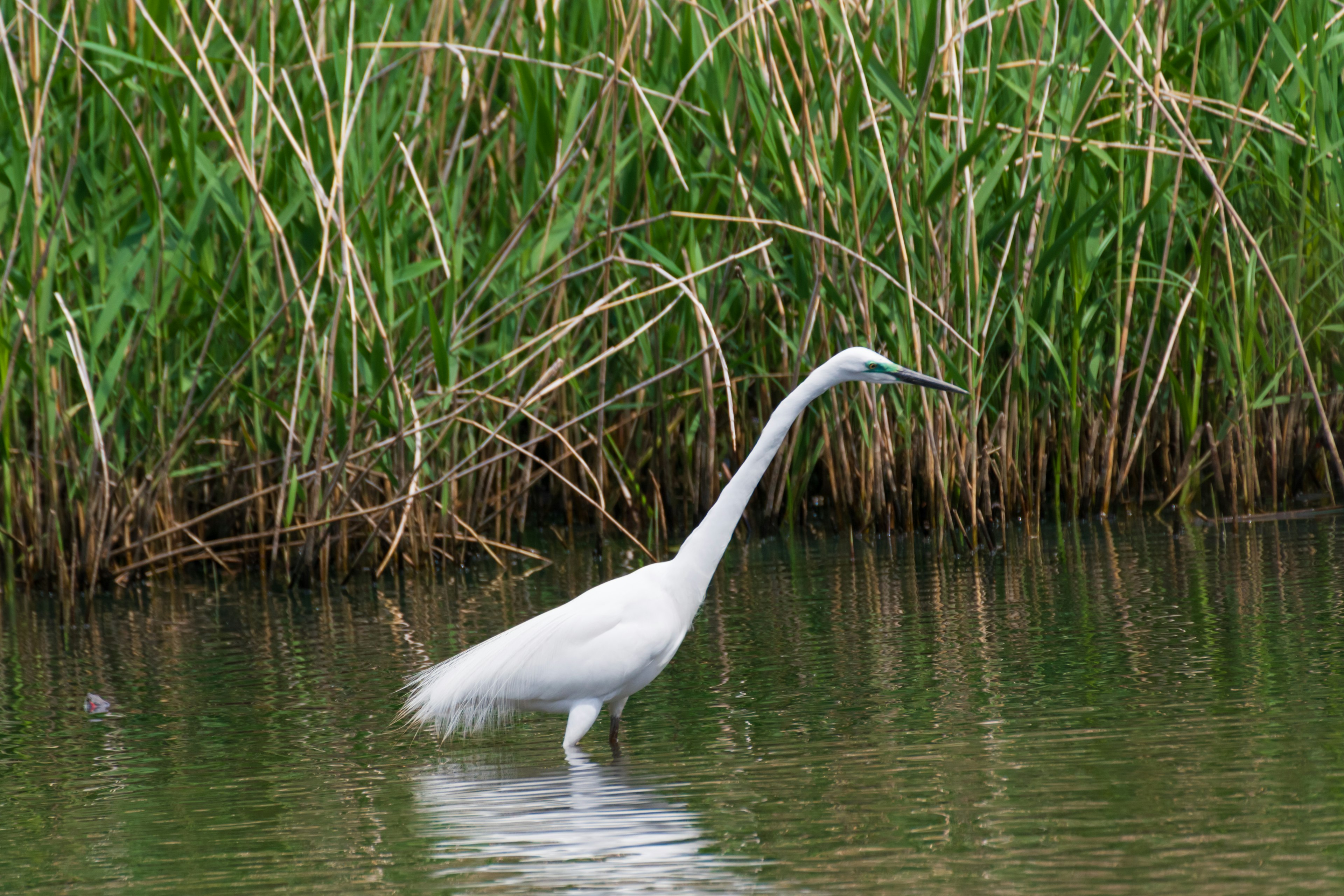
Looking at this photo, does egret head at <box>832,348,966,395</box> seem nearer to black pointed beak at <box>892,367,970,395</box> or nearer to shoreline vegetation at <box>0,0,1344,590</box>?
black pointed beak at <box>892,367,970,395</box>

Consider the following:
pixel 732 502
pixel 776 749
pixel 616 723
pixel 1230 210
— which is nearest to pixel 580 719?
pixel 616 723

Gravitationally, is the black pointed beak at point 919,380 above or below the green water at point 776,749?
above

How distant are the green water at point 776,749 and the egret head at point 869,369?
0.82 metres

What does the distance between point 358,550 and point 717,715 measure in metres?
3.47

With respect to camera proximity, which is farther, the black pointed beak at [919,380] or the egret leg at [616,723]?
the black pointed beak at [919,380]

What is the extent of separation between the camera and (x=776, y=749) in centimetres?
395

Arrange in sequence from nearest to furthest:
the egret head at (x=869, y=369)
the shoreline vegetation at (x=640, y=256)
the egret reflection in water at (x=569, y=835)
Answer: the egret reflection in water at (x=569, y=835) < the egret head at (x=869, y=369) < the shoreline vegetation at (x=640, y=256)

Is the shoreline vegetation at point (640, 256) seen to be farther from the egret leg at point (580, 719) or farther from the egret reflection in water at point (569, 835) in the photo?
the egret reflection in water at point (569, 835)

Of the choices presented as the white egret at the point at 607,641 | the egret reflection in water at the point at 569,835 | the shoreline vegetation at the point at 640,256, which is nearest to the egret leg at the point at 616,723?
the white egret at the point at 607,641

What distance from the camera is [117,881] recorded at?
3170 mm

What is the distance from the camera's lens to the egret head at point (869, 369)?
454 cm

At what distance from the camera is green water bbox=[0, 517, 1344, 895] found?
10.0 ft

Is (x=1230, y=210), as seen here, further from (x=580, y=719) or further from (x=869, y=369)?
(x=580, y=719)

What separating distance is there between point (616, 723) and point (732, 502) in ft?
2.29
